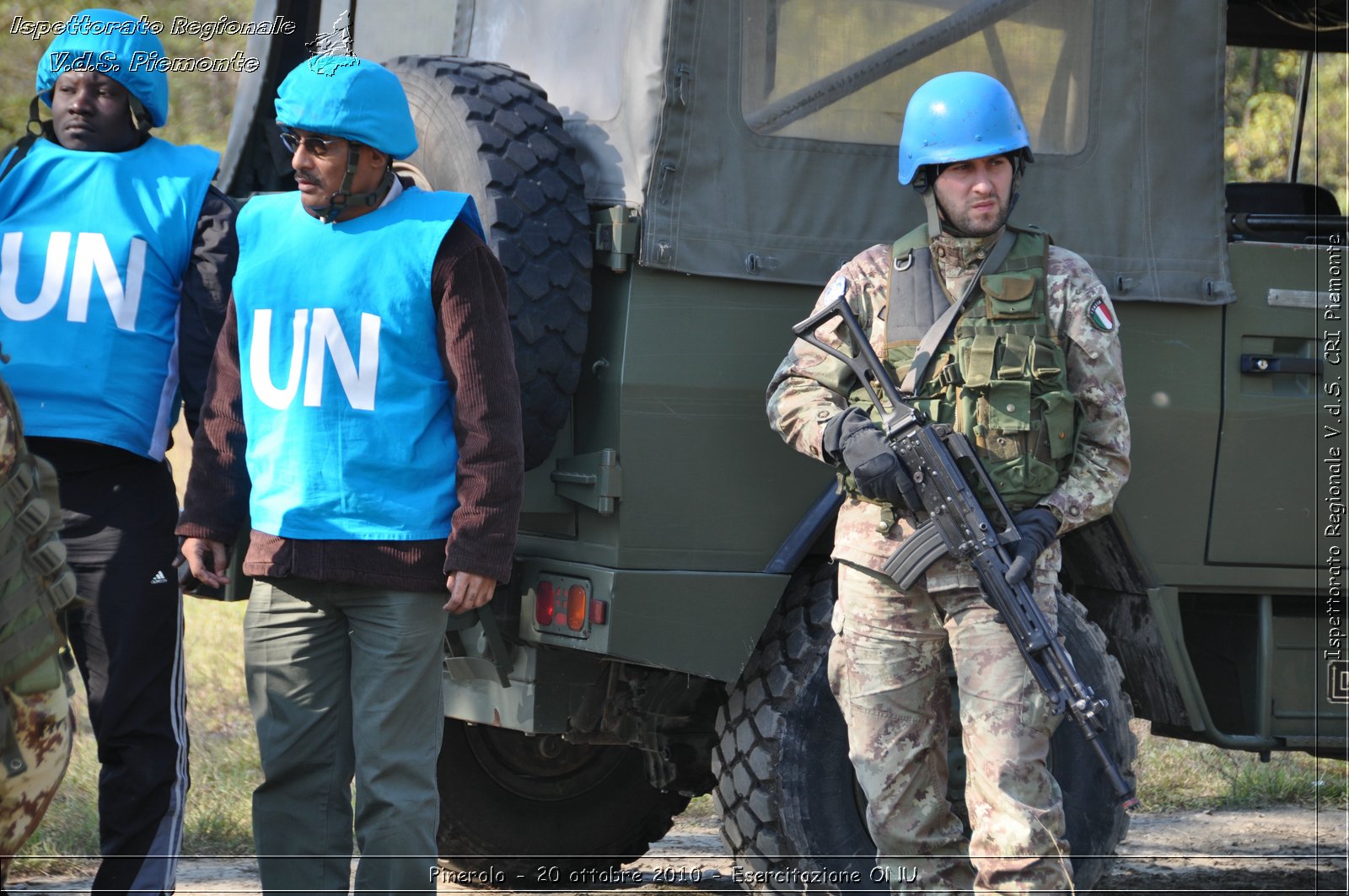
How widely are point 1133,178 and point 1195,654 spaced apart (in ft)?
4.59

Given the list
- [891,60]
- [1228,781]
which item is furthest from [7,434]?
[1228,781]

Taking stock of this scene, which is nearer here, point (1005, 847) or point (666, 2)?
point (1005, 847)

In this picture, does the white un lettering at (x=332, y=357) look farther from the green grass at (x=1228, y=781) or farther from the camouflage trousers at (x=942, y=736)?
the green grass at (x=1228, y=781)

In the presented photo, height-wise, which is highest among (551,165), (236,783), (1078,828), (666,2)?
(666,2)

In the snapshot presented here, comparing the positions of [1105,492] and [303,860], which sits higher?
[1105,492]

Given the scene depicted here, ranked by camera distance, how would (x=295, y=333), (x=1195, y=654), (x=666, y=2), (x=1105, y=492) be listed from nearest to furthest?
1. (x=295, y=333)
2. (x=1105, y=492)
3. (x=666, y=2)
4. (x=1195, y=654)

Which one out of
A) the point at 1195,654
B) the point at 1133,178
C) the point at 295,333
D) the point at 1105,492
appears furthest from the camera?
the point at 1195,654

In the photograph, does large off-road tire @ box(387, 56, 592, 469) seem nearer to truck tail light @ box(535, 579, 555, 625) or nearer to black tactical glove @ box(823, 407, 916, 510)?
truck tail light @ box(535, 579, 555, 625)

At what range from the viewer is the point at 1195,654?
482 centimetres

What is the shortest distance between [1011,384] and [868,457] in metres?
0.35

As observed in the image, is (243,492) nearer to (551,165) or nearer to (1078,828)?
(551,165)

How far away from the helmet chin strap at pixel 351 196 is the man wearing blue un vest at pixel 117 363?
442 millimetres

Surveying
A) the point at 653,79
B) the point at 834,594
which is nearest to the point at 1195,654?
the point at 834,594

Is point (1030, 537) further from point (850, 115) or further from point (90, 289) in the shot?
point (90, 289)
